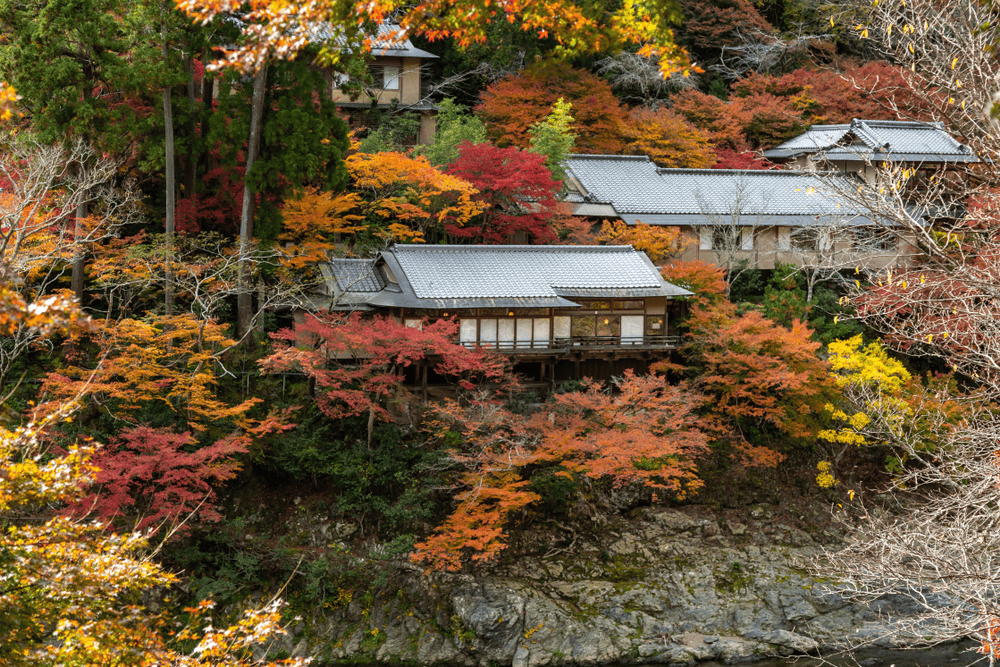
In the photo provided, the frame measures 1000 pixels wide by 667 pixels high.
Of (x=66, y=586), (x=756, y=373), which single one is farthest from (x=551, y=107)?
(x=66, y=586)

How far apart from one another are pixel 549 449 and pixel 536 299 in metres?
4.04

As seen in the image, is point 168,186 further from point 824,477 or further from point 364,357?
point 824,477

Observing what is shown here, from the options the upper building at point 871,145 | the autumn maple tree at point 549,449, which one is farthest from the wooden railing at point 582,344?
the upper building at point 871,145

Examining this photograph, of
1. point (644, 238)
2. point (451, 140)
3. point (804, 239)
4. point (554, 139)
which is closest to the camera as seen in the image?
point (644, 238)

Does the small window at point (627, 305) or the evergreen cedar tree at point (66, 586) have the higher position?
the evergreen cedar tree at point (66, 586)

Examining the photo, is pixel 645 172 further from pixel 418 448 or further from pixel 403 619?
pixel 403 619

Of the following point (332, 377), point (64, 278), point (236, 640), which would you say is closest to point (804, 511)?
point (332, 377)

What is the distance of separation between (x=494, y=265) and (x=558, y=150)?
694 centimetres

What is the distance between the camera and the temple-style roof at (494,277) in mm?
19688

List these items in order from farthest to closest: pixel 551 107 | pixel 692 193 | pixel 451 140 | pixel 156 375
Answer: pixel 551 107, pixel 692 193, pixel 451 140, pixel 156 375

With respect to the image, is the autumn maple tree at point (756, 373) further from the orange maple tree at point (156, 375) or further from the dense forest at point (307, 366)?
the orange maple tree at point (156, 375)

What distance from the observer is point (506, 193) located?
2320 centimetres

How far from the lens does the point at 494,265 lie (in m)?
20.9

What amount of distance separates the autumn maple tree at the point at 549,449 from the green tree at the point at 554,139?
30.5 feet
